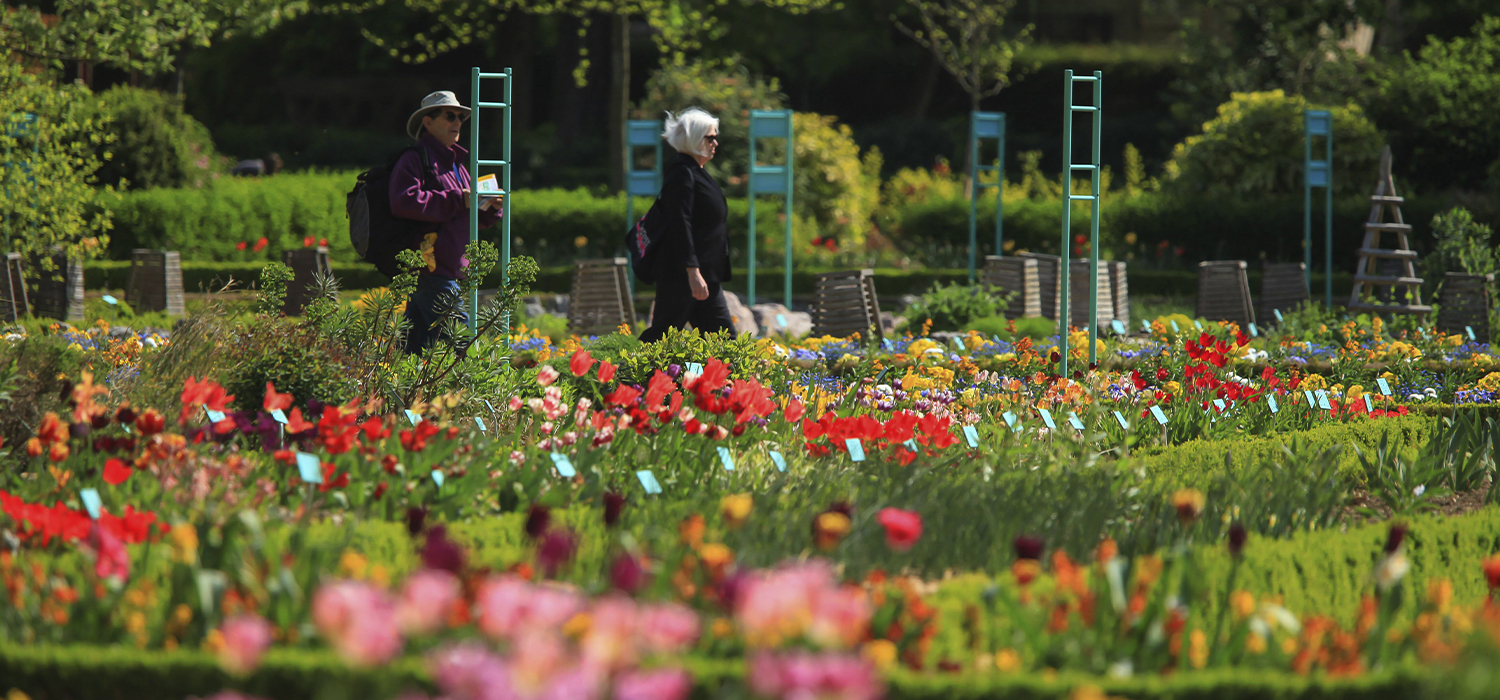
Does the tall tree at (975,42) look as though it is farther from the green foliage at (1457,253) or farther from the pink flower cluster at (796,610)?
the pink flower cluster at (796,610)

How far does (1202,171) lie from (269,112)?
749 inches

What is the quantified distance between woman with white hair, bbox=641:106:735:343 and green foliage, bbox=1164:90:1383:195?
10507 millimetres

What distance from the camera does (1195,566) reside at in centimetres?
274

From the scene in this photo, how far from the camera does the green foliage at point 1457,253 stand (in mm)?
10055

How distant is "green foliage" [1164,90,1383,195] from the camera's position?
14953 mm

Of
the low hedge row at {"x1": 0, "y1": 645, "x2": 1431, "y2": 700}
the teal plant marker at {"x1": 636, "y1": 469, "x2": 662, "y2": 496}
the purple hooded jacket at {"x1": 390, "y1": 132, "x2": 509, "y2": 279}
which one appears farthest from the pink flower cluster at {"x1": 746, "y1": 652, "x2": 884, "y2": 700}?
the purple hooded jacket at {"x1": 390, "y1": 132, "x2": 509, "y2": 279}

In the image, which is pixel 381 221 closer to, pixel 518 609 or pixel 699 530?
pixel 699 530

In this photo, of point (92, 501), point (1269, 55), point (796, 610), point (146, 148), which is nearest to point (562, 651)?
point (796, 610)

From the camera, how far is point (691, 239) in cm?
614

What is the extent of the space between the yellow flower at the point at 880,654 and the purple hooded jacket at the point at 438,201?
3700mm

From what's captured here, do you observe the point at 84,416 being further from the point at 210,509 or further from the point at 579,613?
the point at 579,613

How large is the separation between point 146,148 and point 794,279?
7.06 metres

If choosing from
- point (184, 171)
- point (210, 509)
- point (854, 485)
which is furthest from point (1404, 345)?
point (184, 171)

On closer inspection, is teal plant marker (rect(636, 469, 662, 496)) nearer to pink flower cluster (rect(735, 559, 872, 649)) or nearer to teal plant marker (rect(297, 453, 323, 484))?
teal plant marker (rect(297, 453, 323, 484))
